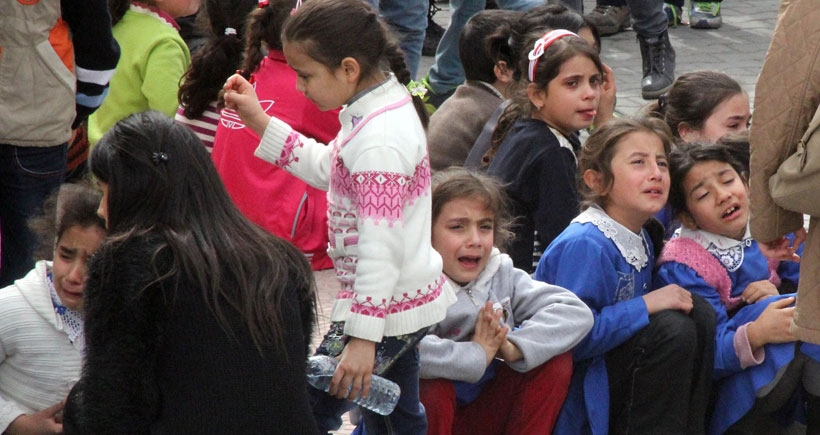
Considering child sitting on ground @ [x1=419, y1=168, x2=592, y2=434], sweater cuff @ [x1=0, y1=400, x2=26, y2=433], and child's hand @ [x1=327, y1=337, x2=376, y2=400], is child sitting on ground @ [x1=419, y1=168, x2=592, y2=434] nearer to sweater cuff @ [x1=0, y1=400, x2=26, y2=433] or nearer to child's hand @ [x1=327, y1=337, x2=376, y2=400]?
child's hand @ [x1=327, y1=337, x2=376, y2=400]

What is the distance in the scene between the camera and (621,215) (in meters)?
3.87

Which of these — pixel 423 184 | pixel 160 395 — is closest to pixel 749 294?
pixel 423 184

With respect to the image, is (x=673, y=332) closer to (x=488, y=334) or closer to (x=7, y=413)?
(x=488, y=334)

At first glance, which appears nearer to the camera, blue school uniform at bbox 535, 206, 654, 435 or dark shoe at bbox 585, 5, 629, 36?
blue school uniform at bbox 535, 206, 654, 435

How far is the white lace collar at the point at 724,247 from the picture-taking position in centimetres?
390

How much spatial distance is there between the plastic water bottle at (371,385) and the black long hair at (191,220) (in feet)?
1.42

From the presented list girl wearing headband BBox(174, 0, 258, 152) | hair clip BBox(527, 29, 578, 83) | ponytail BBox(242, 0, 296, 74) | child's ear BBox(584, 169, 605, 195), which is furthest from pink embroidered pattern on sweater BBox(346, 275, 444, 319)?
girl wearing headband BBox(174, 0, 258, 152)

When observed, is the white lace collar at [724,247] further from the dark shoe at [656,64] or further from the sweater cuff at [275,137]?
the dark shoe at [656,64]

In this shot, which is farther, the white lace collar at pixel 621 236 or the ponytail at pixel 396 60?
the white lace collar at pixel 621 236

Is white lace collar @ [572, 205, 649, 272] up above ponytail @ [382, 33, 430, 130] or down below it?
below

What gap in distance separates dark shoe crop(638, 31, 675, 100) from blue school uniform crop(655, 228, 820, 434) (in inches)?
150

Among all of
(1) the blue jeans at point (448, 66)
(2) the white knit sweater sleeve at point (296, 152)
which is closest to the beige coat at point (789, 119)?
(2) the white knit sweater sleeve at point (296, 152)

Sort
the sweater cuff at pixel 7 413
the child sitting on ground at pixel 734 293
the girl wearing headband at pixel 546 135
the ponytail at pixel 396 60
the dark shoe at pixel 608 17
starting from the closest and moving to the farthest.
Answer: the ponytail at pixel 396 60 < the sweater cuff at pixel 7 413 < the child sitting on ground at pixel 734 293 < the girl wearing headband at pixel 546 135 < the dark shoe at pixel 608 17

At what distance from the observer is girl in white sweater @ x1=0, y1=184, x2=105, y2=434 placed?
337 centimetres
